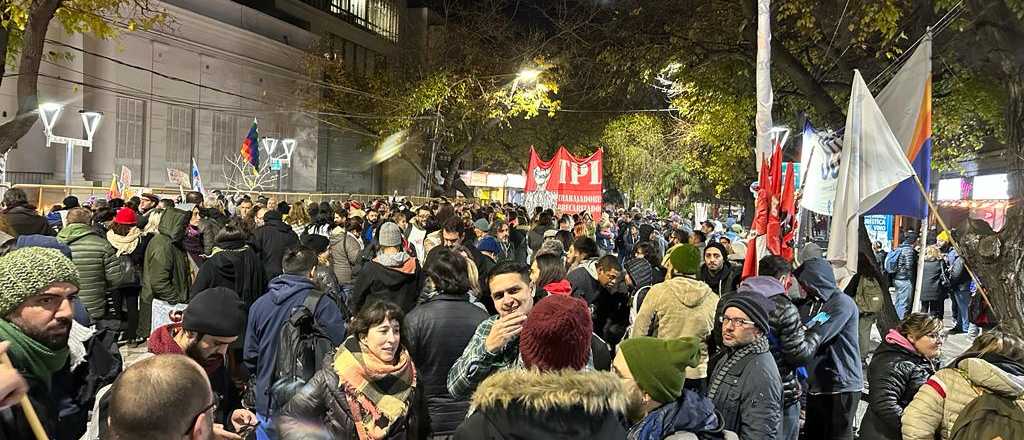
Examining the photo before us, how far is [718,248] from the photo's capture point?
8039mm

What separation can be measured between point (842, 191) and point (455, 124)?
99.8 feet

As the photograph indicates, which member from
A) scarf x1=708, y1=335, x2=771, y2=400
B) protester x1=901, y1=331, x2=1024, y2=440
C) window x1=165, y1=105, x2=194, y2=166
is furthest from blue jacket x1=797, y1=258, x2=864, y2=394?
window x1=165, y1=105, x2=194, y2=166

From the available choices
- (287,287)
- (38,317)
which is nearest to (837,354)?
(287,287)

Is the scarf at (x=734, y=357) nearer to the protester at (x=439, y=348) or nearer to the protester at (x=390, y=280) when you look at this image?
the protester at (x=439, y=348)

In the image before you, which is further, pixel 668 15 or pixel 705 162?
pixel 705 162

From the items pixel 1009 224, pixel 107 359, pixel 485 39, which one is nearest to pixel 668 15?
pixel 1009 224

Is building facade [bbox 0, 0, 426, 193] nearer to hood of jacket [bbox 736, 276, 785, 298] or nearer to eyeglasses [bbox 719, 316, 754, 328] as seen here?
hood of jacket [bbox 736, 276, 785, 298]

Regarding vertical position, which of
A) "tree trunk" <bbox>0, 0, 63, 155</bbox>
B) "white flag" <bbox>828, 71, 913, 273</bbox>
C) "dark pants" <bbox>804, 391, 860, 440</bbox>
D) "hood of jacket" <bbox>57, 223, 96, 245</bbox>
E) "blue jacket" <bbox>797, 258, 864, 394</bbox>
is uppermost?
"tree trunk" <bbox>0, 0, 63, 155</bbox>

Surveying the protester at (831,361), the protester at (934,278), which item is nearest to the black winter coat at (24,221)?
the protester at (831,361)

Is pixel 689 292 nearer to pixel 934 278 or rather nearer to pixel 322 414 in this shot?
pixel 322 414

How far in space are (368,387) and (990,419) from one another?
2.84 m

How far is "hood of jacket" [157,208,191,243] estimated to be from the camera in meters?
8.60

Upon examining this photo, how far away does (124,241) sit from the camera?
30.1 feet

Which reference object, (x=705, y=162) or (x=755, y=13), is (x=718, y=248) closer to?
(x=755, y=13)
